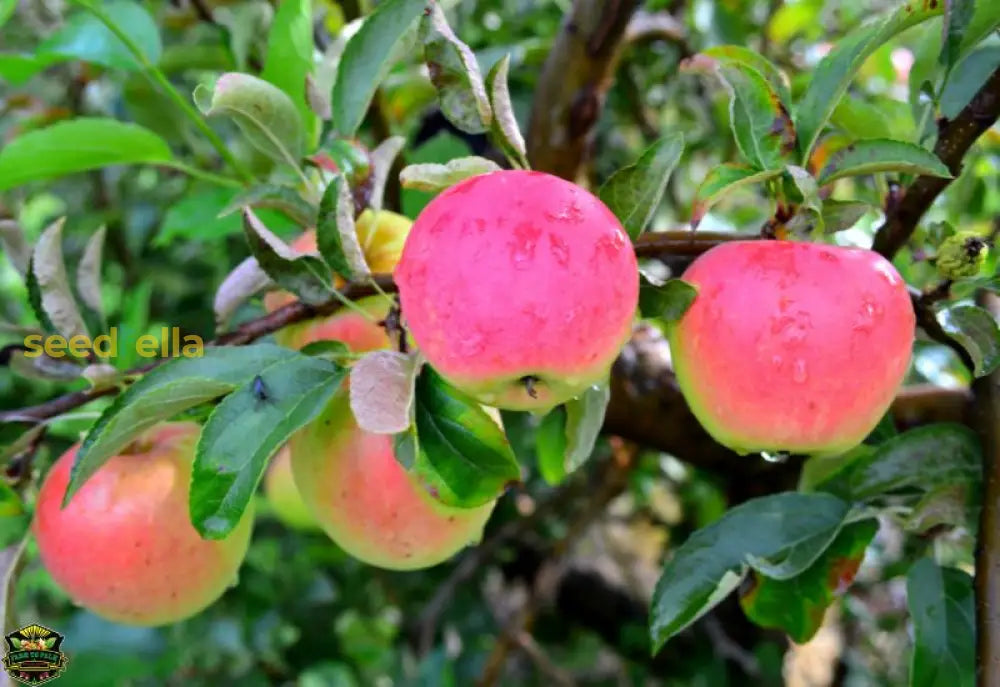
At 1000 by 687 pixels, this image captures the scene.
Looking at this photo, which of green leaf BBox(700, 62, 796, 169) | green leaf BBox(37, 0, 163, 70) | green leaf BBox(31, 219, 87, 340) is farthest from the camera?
green leaf BBox(37, 0, 163, 70)

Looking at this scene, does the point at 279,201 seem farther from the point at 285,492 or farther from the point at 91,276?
the point at 285,492

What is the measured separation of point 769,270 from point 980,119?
0.62ft

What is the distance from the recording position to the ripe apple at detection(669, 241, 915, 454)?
53cm

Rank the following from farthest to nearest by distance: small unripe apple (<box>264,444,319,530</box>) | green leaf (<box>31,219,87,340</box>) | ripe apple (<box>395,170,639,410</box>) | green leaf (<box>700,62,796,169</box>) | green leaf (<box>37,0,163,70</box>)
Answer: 1. small unripe apple (<box>264,444,319,530</box>)
2. green leaf (<box>37,0,163,70</box>)
3. green leaf (<box>31,219,87,340</box>)
4. green leaf (<box>700,62,796,169</box>)
5. ripe apple (<box>395,170,639,410</box>)

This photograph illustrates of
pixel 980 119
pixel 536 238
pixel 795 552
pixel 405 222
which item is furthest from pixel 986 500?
pixel 405 222

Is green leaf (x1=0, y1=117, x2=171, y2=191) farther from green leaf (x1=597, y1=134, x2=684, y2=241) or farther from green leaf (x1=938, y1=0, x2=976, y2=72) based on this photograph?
green leaf (x1=938, y1=0, x2=976, y2=72)

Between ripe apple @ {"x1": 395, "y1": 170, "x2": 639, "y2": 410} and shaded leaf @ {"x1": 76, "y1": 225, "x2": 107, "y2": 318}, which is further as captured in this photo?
shaded leaf @ {"x1": 76, "y1": 225, "x2": 107, "y2": 318}

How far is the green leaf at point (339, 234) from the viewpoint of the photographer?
560mm

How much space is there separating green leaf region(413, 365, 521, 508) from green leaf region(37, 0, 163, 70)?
52 cm

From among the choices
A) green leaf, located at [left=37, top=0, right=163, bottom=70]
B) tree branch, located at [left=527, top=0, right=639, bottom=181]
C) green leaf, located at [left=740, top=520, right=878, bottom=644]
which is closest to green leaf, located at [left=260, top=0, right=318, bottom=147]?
green leaf, located at [left=37, top=0, right=163, bottom=70]

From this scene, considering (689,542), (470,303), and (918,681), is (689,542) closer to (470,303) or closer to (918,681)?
(918,681)

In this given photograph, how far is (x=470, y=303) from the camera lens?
1.56ft

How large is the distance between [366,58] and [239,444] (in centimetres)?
28

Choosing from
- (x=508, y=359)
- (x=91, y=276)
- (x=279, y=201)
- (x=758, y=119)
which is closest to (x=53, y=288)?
(x=91, y=276)
